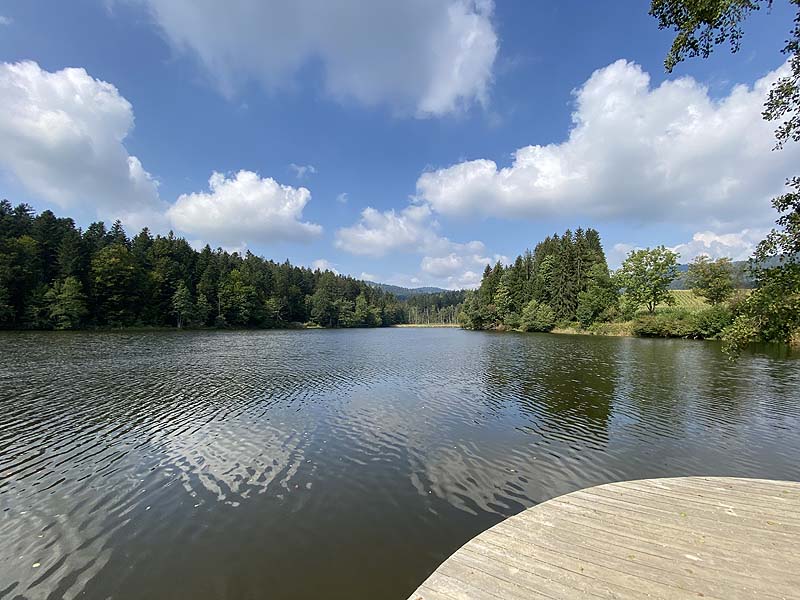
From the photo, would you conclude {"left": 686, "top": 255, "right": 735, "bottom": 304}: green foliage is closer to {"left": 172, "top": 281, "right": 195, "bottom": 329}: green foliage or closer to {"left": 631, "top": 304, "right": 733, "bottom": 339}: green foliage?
{"left": 631, "top": 304, "right": 733, "bottom": 339}: green foliage

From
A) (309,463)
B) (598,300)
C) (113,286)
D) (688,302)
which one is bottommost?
(309,463)

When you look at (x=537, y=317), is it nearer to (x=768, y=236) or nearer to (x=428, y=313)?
(x=768, y=236)

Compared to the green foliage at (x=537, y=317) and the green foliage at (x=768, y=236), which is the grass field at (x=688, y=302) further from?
the green foliage at (x=768, y=236)

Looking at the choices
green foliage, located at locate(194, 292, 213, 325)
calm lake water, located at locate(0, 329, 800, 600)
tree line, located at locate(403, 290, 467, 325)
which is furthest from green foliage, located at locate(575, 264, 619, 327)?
tree line, located at locate(403, 290, 467, 325)

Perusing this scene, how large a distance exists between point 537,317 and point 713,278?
30.0 metres

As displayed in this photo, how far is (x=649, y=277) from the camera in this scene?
223ft

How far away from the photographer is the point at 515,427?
43.4 ft

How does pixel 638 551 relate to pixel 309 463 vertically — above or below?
above

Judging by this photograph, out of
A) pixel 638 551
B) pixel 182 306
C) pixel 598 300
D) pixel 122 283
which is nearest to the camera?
pixel 638 551

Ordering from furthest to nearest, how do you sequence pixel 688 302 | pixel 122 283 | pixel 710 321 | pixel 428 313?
pixel 428 313 < pixel 688 302 < pixel 122 283 < pixel 710 321

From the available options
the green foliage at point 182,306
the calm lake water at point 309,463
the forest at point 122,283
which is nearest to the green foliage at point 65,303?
the forest at point 122,283

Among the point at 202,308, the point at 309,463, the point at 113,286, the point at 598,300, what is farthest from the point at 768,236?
the point at 202,308

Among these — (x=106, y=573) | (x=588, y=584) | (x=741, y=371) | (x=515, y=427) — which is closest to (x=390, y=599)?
(x=588, y=584)

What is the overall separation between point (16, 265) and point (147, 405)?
64358 mm
